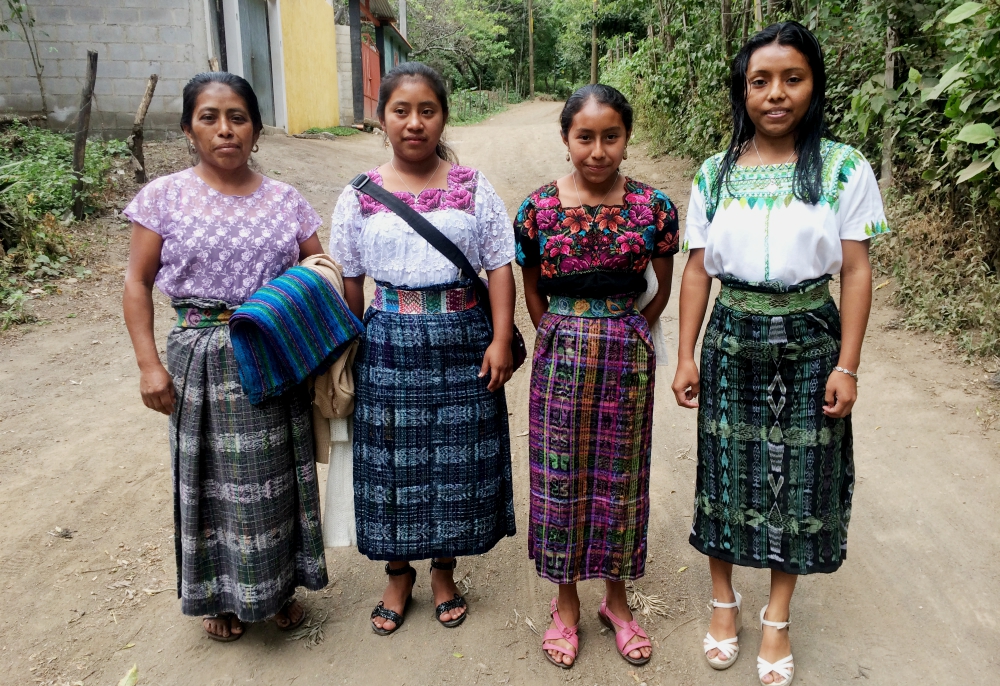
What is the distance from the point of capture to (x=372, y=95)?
20.0 m

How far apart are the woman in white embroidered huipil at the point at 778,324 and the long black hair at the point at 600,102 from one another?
289 millimetres

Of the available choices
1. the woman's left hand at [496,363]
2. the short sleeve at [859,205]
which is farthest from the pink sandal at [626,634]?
the short sleeve at [859,205]

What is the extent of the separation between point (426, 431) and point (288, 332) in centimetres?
55

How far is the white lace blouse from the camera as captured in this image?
228 cm

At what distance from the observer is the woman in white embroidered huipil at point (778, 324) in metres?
2.00

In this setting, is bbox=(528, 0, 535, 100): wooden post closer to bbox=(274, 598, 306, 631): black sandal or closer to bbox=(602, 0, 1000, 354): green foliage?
bbox=(602, 0, 1000, 354): green foliage

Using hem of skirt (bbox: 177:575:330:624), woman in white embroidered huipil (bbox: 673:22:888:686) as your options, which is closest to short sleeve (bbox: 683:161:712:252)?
woman in white embroidered huipil (bbox: 673:22:888:686)

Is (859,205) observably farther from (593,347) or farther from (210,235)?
(210,235)

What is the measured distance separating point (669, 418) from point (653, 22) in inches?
395

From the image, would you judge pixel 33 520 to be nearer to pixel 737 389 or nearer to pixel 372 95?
pixel 737 389

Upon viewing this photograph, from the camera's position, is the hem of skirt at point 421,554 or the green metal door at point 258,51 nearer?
the hem of skirt at point 421,554

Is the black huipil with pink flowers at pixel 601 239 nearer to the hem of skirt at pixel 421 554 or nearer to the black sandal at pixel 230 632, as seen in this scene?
the hem of skirt at pixel 421 554

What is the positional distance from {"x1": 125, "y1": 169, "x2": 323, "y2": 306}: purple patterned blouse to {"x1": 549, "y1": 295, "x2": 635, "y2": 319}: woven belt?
904 millimetres

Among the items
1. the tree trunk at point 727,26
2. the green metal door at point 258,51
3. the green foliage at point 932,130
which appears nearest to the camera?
the green foliage at point 932,130
